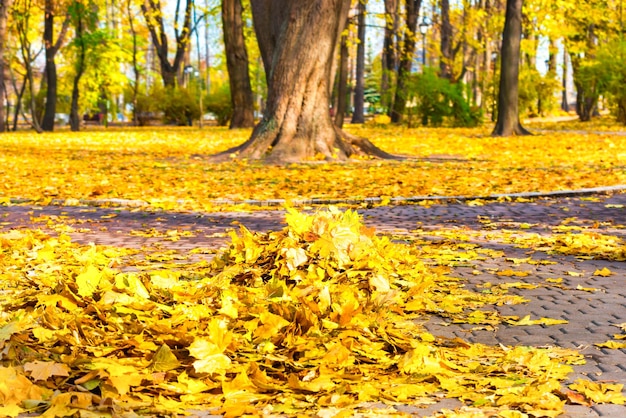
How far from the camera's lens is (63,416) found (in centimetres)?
377

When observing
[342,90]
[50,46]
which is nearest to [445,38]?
[342,90]

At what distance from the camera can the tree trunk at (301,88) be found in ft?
59.8

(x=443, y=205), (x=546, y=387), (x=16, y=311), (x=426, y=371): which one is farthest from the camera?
(x=443, y=205)

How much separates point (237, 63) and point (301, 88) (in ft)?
58.2

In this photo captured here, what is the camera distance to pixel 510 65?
28.2 meters

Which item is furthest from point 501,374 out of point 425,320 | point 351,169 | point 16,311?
point 351,169

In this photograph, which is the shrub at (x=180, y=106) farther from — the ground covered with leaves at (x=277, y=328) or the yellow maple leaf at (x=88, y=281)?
the yellow maple leaf at (x=88, y=281)

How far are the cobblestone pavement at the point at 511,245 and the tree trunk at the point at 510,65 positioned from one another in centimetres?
1592

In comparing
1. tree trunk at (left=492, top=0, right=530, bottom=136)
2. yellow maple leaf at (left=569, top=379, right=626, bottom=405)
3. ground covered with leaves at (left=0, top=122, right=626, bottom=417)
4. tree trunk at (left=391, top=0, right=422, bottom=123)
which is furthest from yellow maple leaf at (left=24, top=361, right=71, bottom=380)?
tree trunk at (left=391, top=0, right=422, bottom=123)

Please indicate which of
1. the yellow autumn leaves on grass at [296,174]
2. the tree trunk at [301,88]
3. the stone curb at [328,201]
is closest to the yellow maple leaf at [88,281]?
the yellow autumn leaves on grass at [296,174]

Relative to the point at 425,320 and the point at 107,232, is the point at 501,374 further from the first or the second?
the point at 107,232

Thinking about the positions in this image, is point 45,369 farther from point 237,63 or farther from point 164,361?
point 237,63

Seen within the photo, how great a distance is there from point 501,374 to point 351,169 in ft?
40.4

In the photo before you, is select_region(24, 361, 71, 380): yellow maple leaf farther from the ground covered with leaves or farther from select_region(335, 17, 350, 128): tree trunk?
select_region(335, 17, 350, 128): tree trunk
